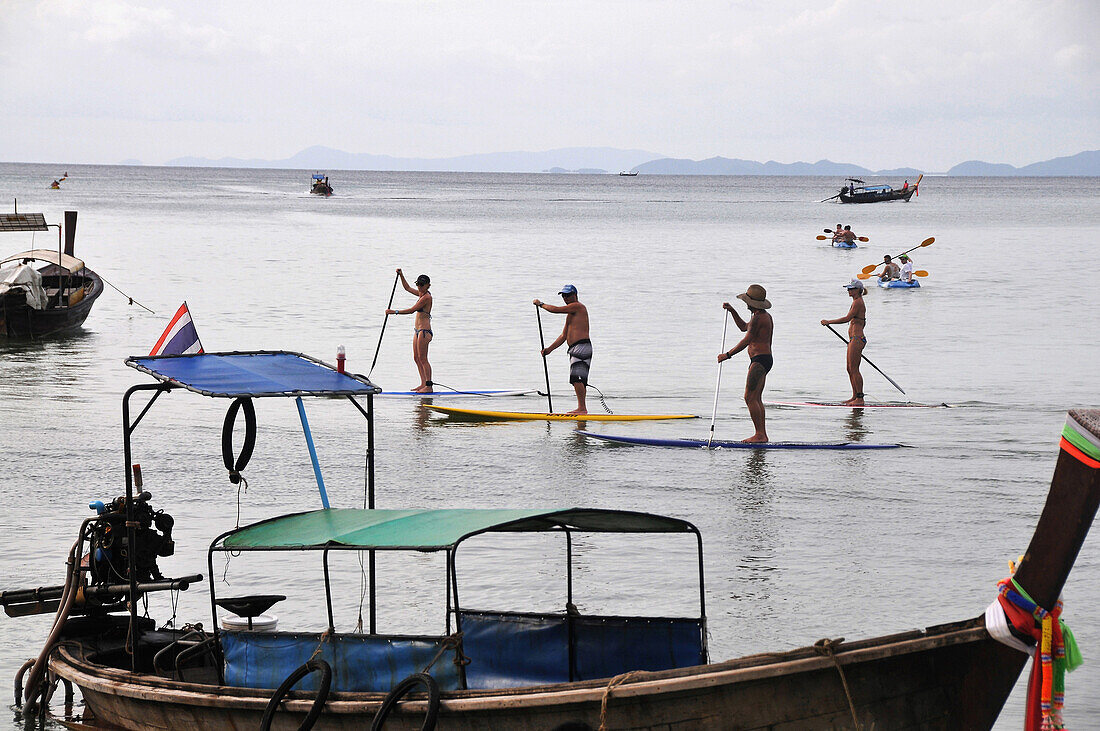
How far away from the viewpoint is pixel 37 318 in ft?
87.9

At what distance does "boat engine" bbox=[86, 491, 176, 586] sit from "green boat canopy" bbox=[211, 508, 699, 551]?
3.63ft

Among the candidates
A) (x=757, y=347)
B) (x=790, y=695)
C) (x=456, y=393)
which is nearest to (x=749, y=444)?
(x=757, y=347)

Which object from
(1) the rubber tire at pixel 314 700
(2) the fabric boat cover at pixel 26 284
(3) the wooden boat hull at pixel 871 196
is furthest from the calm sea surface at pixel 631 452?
(3) the wooden boat hull at pixel 871 196

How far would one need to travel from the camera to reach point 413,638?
21.1ft

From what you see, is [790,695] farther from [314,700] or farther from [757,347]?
[757,347]

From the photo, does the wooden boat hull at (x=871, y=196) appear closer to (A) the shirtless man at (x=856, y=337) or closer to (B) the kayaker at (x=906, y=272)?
(B) the kayaker at (x=906, y=272)

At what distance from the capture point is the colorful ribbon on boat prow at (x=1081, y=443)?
5000 mm

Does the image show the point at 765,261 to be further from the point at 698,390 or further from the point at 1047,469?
the point at 1047,469

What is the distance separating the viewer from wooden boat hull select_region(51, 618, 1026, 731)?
18.6 ft

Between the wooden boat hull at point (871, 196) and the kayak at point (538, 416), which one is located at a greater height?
the wooden boat hull at point (871, 196)

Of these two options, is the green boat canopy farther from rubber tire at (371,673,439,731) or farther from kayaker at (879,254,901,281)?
kayaker at (879,254,901,281)

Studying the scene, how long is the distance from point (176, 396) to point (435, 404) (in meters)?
4.43

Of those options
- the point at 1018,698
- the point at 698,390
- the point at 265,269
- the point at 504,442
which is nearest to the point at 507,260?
the point at 265,269

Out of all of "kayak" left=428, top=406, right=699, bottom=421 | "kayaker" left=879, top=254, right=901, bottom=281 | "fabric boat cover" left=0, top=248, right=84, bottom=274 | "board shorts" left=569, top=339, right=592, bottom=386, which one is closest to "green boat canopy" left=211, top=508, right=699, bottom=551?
"board shorts" left=569, top=339, right=592, bottom=386
